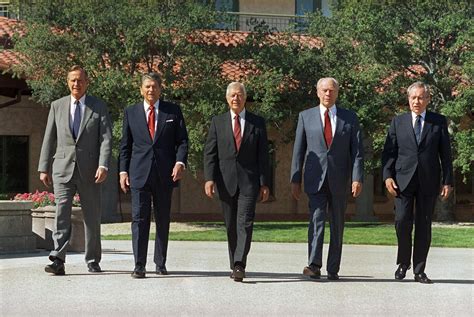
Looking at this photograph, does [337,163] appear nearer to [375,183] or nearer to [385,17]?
[385,17]

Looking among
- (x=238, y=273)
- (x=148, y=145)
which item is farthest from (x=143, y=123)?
(x=238, y=273)

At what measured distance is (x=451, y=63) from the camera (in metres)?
26.6

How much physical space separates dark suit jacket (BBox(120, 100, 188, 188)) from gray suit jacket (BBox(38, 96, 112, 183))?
210 millimetres

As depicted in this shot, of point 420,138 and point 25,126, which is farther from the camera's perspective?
point 25,126

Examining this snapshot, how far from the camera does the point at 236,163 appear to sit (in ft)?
33.6

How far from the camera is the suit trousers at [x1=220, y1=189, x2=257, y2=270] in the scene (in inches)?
392

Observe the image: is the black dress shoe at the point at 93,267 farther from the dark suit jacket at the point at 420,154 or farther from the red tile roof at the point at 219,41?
the red tile roof at the point at 219,41

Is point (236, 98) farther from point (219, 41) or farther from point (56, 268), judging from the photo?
point (219, 41)

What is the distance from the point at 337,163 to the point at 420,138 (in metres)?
0.90

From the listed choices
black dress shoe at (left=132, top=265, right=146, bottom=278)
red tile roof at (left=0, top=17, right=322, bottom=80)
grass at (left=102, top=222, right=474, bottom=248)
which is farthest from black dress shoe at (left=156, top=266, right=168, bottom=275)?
red tile roof at (left=0, top=17, right=322, bottom=80)

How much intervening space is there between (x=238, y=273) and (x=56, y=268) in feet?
6.19

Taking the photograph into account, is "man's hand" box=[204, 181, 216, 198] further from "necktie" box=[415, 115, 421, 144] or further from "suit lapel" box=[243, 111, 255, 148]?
"necktie" box=[415, 115, 421, 144]

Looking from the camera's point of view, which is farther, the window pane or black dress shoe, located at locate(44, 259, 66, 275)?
the window pane

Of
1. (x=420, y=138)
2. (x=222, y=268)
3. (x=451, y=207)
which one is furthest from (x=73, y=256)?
(x=451, y=207)
